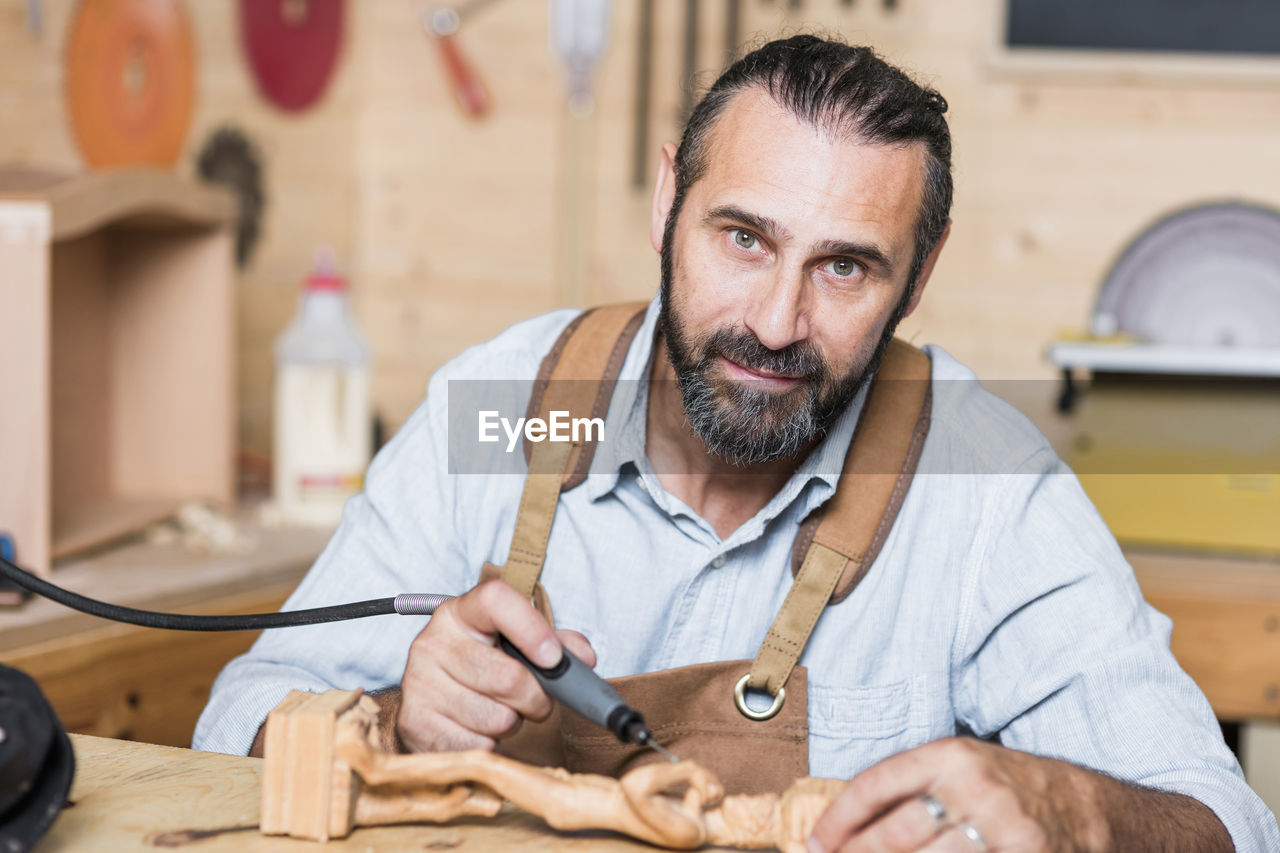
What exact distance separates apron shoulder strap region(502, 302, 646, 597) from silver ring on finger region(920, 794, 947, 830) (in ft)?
1.54

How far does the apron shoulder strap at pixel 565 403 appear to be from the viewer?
111 cm

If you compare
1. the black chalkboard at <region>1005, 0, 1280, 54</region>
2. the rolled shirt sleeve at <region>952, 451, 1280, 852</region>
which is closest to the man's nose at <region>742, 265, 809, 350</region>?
the rolled shirt sleeve at <region>952, 451, 1280, 852</region>

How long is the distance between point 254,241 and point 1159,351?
1545 mm

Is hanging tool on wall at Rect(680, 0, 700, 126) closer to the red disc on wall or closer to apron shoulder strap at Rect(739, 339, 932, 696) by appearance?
the red disc on wall

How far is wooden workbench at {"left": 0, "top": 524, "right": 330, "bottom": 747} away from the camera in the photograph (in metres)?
1.32

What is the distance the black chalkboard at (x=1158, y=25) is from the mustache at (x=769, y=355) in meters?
1.30

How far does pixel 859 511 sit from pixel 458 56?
1476 mm

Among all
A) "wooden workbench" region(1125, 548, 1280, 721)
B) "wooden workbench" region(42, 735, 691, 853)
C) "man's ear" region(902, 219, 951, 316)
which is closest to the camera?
"wooden workbench" region(42, 735, 691, 853)

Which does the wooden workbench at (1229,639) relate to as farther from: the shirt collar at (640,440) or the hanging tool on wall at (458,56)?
the hanging tool on wall at (458,56)

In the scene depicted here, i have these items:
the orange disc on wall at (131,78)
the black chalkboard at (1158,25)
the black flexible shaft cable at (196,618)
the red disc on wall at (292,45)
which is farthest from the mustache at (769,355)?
the orange disc on wall at (131,78)

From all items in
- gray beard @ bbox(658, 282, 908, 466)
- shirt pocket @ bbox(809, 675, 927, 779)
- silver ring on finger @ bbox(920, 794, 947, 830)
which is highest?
gray beard @ bbox(658, 282, 908, 466)

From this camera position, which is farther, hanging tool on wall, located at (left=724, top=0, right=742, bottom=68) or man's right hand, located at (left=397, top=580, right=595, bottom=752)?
hanging tool on wall, located at (left=724, top=0, right=742, bottom=68)

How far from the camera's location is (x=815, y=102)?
3.44 feet

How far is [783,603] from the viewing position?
105 centimetres
